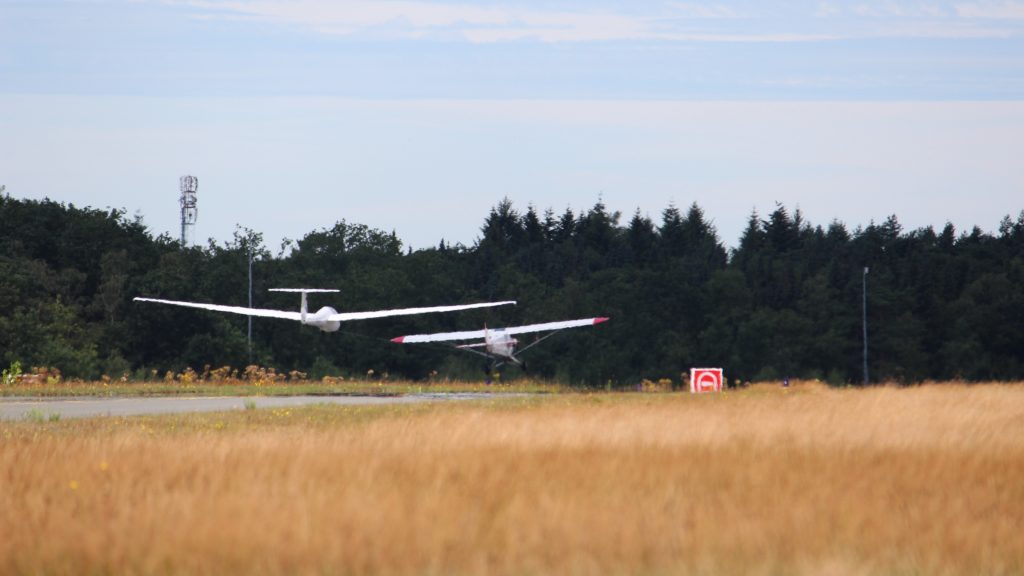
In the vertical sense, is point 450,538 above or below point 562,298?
below

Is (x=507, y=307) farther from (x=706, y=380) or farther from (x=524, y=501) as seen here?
(x=524, y=501)

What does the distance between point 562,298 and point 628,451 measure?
98.9 meters

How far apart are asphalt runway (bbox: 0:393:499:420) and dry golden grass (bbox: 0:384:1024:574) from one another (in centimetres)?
858

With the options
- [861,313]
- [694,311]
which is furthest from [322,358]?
[861,313]

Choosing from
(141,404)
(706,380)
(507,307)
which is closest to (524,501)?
(141,404)

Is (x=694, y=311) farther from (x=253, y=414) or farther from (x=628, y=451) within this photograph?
(x=628, y=451)

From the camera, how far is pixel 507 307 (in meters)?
116

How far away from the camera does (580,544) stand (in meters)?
11.4

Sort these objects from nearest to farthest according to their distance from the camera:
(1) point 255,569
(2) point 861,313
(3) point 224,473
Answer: (1) point 255,569 → (3) point 224,473 → (2) point 861,313

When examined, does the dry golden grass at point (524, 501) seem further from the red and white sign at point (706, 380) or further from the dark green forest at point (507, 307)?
the dark green forest at point (507, 307)

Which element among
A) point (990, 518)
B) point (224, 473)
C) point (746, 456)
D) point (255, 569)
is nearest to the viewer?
point (255, 569)

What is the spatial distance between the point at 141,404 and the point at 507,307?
83.1 meters

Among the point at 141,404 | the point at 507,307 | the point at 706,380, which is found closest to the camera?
the point at 141,404

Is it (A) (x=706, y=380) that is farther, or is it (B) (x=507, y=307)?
(B) (x=507, y=307)
